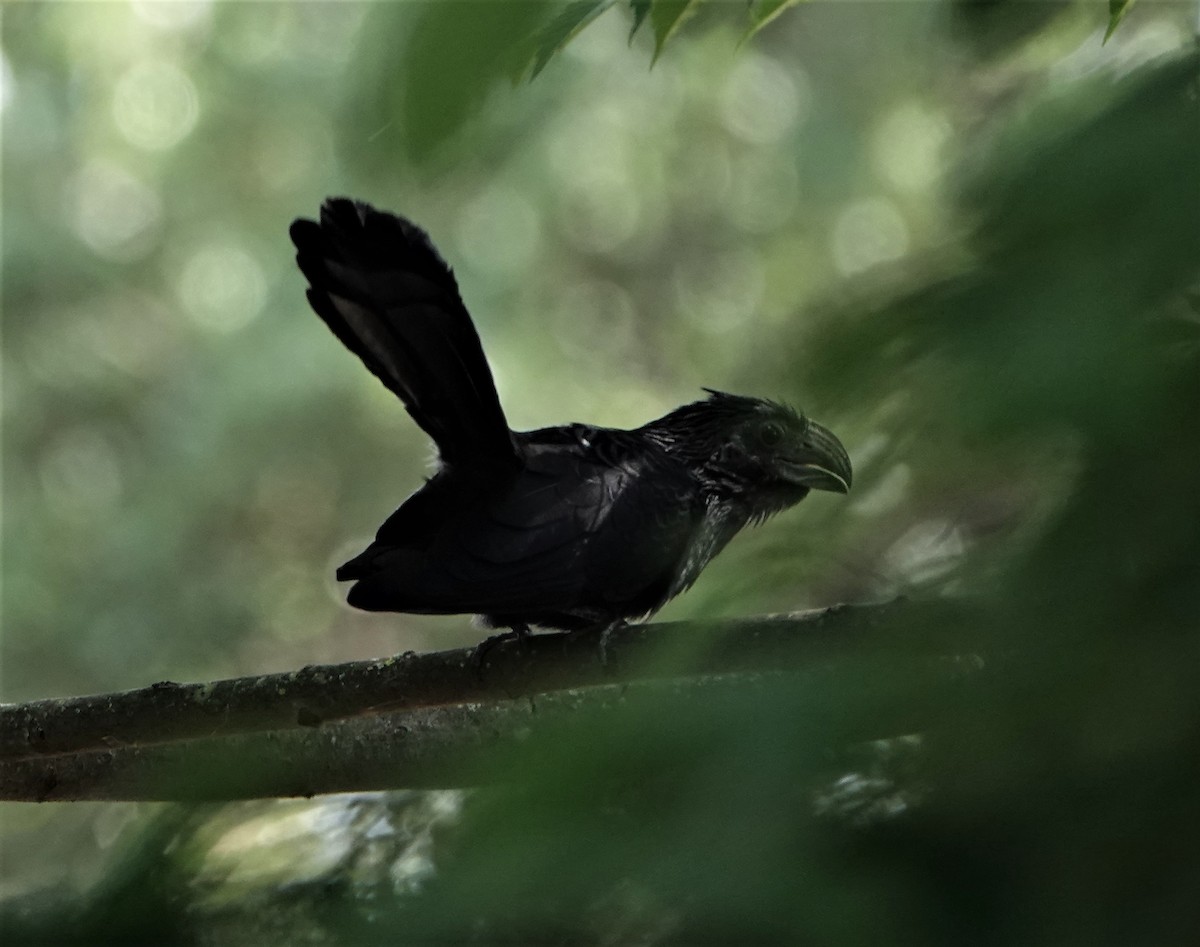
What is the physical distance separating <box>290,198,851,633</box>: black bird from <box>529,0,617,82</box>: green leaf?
1.97 metres

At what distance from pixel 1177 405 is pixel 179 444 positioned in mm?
8628

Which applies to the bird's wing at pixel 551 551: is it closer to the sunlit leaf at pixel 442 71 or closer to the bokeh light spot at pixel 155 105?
the sunlit leaf at pixel 442 71

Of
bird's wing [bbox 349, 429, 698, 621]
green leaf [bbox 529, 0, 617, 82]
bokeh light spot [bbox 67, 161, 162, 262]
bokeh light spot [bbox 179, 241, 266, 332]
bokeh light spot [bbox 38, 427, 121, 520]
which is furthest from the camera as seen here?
bokeh light spot [bbox 38, 427, 121, 520]

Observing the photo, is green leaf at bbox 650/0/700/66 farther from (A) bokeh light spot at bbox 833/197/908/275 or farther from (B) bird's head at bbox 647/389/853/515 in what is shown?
(A) bokeh light spot at bbox 833/197/908/275

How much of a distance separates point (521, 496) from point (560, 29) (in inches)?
107

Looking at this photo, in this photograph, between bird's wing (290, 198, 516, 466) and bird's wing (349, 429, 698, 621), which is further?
bird's wing (349, 429, 698, 621)

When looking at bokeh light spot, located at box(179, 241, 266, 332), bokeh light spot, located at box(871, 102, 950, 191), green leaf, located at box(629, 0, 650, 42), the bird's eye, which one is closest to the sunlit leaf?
green leaf, located at box(629, 0, 650, 42)

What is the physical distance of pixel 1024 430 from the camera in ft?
1.97

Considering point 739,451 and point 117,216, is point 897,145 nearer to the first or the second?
point 117,216

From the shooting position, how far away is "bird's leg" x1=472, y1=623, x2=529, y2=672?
2.89m

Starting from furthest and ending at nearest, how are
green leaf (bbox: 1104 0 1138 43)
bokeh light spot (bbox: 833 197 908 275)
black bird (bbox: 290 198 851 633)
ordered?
bokeh light spot (bbox: 833 197 908 275) → black bird (bbox: 290 198 851 633) → green leaf (bbox: 1104 0 1138 43)

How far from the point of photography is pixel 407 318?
2.96m

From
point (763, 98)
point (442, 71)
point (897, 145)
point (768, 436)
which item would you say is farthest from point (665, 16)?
point (763, 98)

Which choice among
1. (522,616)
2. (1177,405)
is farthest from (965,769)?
(522,616)
